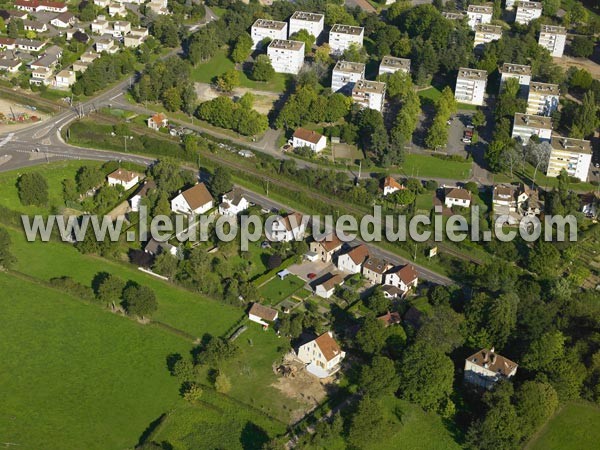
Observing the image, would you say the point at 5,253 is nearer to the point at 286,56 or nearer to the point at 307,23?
the point at 286,56

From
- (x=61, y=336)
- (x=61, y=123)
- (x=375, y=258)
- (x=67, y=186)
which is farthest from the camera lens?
(x=61, y=123)

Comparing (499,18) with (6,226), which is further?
(499,18)

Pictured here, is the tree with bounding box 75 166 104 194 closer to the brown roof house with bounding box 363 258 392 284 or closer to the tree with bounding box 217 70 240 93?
the tree with bounding box 217 70 240 93

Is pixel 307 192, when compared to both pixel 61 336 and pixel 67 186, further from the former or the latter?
pixel 61 336

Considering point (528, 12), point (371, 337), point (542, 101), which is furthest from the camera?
point (528, 12)

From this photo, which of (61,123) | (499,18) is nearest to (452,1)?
(499,18)

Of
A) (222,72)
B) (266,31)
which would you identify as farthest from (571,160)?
(266,31)
